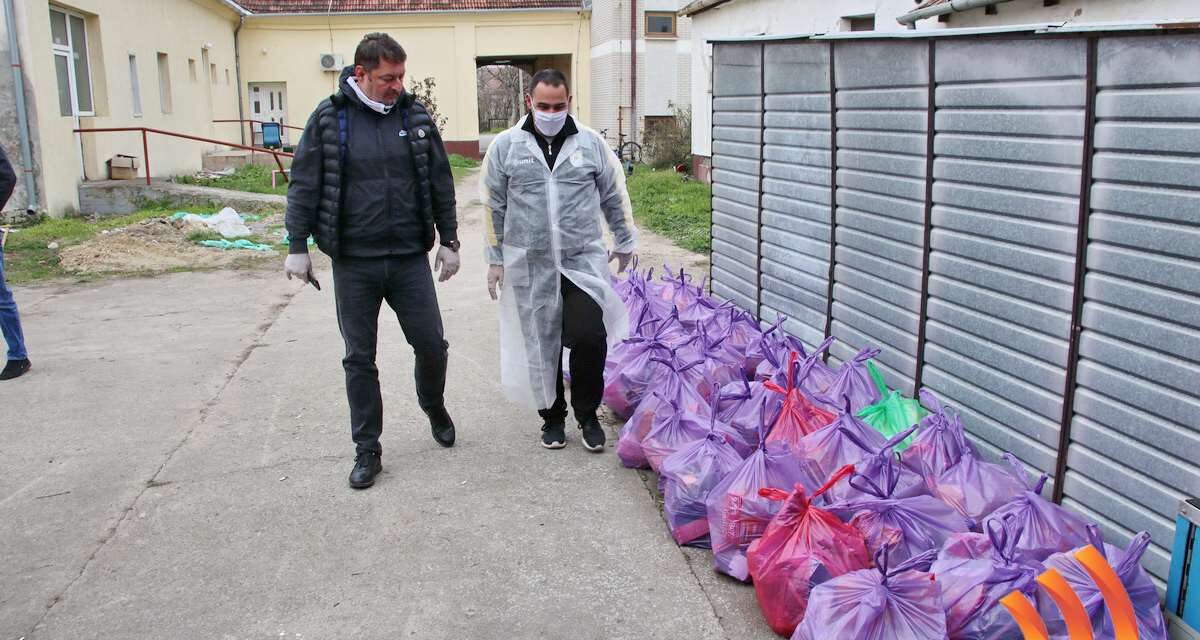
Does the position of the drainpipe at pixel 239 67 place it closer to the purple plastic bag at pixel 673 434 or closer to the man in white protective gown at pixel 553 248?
the man in white protective gown at pixel 553 248

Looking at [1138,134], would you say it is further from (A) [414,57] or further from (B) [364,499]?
(A) [414,57]

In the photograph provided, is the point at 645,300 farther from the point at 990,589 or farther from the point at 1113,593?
the point at 1113,593

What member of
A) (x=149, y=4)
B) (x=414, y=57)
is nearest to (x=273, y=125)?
(x=414, y=57)

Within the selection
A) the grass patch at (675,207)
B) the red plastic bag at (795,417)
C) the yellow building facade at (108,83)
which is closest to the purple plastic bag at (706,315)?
the red plastic bag at (795,417)

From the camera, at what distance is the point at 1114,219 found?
298cm

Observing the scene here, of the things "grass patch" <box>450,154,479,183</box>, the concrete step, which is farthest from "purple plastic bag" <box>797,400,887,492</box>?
"grass patch" <box>450,154,479,183</box>

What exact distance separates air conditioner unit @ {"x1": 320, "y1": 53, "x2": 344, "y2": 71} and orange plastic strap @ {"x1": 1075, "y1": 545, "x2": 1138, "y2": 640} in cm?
2803

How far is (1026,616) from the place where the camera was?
250cm

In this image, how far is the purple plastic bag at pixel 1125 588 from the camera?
2551 mm

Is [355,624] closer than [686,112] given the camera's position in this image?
Yes

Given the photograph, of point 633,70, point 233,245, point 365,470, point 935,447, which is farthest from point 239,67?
point 935,447

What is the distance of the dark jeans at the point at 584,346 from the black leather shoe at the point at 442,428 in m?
0.53

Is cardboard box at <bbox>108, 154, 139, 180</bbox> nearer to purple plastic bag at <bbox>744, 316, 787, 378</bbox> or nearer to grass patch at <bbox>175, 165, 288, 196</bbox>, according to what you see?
grass patch at <bbox>175, 165, 288, 196</bbox>

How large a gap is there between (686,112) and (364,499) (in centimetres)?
2107
